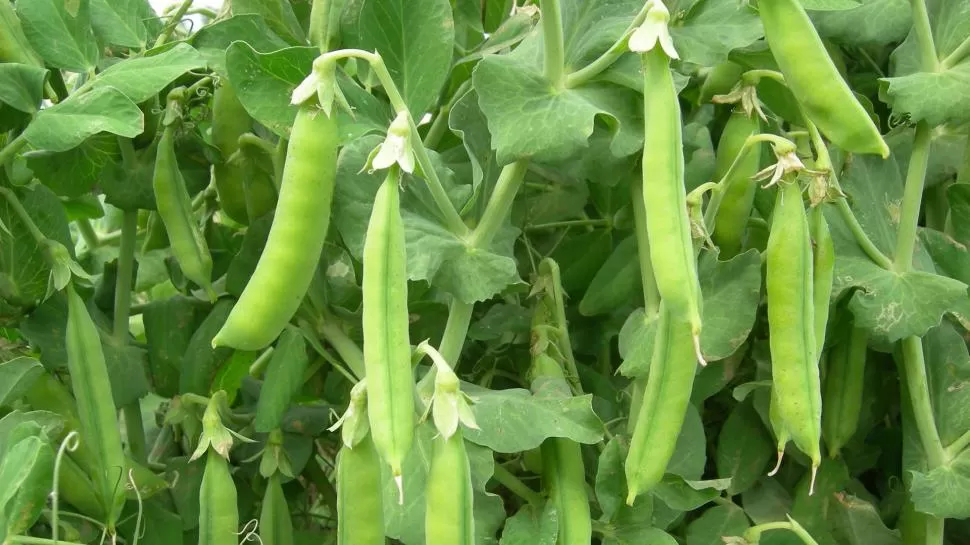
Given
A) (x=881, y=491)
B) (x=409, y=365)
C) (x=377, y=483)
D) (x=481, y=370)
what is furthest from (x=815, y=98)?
(x=881, y=491)

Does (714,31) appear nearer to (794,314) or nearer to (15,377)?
(794,314)

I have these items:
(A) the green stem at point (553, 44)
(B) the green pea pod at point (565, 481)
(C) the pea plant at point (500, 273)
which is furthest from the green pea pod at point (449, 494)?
(A) the green stem at point (553, 44)

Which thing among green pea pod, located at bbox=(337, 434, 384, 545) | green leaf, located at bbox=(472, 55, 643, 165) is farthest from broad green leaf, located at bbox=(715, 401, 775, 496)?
green pea pod, located at bbox=(337, 434, 384, 545)

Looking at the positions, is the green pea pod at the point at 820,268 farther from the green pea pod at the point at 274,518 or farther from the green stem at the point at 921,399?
the green pea pod at the point at 274,518

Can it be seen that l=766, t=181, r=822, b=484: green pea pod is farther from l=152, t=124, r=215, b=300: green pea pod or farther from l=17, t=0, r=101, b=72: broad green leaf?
l=17, t=0, r=101, b=72: broad green leaf

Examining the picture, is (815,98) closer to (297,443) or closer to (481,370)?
(481,370)

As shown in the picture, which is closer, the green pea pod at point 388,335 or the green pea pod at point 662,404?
the green pea pod at point 388,335

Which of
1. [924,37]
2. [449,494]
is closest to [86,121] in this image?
[449,494]
